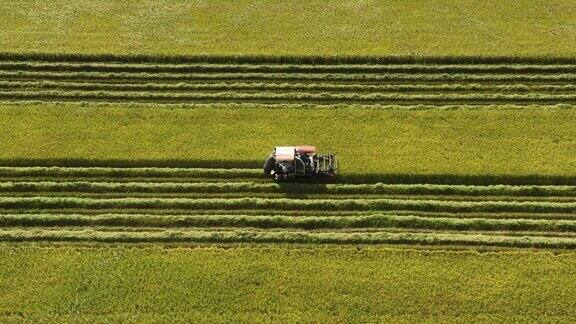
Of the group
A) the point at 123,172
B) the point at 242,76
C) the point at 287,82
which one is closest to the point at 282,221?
the point at 123,172

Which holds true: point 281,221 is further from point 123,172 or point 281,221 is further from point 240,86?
point 240,86

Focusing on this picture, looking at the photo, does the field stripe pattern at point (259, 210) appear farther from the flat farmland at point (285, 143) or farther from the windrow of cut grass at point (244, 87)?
the windrow of cut grass at point (244, 87)

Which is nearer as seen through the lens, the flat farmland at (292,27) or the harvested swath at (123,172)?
the harvested swath at (123,172)

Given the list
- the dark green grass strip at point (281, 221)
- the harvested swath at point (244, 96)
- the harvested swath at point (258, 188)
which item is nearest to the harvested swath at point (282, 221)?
the dark green grass strip at point (281, 221)

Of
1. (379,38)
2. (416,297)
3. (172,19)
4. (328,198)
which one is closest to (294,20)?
(379,38)

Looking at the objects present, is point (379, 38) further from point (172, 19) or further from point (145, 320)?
point (145, 320)

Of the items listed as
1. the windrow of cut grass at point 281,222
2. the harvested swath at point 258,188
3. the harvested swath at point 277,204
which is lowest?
the windrow of cut grass at point 281,222
